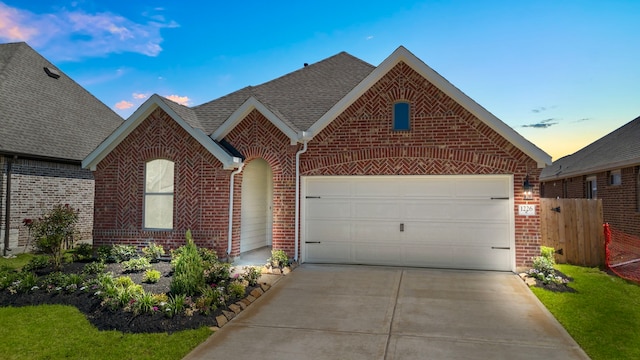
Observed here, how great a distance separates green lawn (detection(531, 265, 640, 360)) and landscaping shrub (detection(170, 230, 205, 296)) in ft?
21.2

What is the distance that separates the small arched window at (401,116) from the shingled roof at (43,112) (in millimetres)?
12711

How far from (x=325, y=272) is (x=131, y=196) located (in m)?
6.34

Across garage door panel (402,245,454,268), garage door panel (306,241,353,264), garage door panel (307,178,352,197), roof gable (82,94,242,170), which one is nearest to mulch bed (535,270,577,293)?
garage door panel (402,245,454,268)

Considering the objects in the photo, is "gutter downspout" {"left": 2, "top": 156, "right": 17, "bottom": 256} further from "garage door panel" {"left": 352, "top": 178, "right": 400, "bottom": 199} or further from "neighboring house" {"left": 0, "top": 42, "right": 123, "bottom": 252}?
"garage door panel" {"left": 352, "top": 178, "right": 400, "bottom": 199}

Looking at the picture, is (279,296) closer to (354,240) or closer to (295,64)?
(354,240)

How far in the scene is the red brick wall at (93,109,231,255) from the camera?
1116cm

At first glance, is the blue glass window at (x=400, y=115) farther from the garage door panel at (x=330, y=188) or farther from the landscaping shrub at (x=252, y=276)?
the landscaping shrub at (x=252, y=276)

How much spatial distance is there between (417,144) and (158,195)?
7664 mm

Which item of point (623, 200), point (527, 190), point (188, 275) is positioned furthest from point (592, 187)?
point (188, 275)

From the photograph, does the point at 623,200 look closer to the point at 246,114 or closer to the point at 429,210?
the point at 429,210

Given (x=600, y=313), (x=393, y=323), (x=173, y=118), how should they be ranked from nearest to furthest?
(x=393, y=323), (x=600, y=313), (x=173, y=118)

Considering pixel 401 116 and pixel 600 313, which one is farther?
pixel 401 116

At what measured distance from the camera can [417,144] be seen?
416 inches

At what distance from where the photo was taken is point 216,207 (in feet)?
36.6
